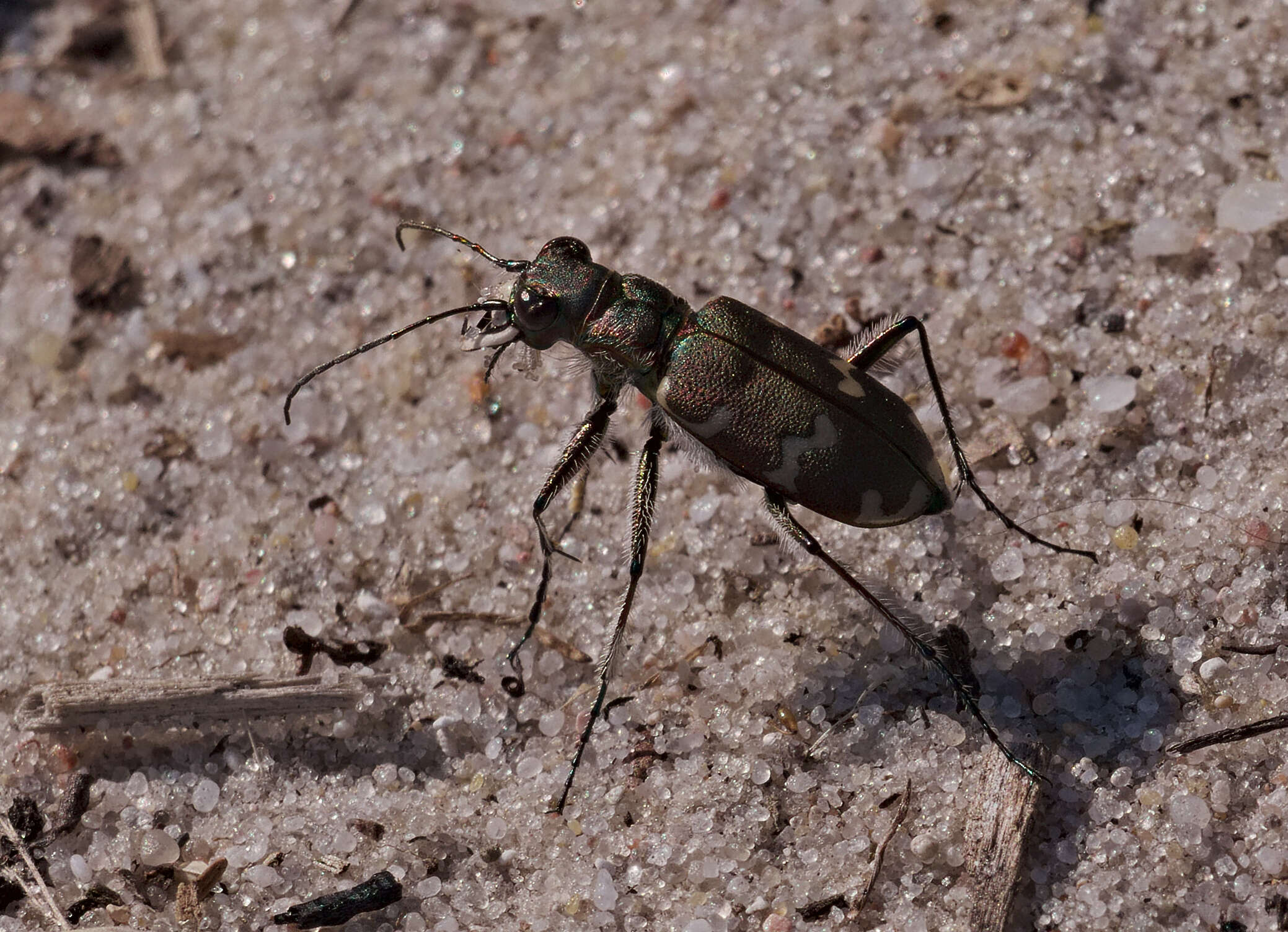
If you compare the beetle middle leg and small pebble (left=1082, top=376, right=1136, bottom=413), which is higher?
the beetle middle leg

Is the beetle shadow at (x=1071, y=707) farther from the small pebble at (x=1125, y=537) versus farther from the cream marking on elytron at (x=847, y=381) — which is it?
the cream marking on elytron at (x=847, y=381)

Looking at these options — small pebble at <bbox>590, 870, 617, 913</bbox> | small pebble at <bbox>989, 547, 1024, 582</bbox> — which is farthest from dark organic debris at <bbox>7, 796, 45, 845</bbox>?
small pebble at <bbox>989, 547, 1024, 582</bbox>

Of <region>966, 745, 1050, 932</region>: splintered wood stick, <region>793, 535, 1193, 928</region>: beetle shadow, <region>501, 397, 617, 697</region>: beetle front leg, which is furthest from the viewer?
<region>501, 397, 617, 697</region>: beetle front leg

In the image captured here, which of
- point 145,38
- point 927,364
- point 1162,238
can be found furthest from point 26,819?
point 1162,238

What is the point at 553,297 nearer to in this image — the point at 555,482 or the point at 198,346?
the point at 555,482

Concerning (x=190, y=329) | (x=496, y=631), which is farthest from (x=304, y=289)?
(x=496, y=631)

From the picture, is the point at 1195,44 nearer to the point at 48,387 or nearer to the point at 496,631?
the point at 496,631

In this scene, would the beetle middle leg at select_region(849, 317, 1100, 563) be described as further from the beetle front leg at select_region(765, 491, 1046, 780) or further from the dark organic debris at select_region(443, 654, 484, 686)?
the dark organic debris at select_region(443, 654, 484, 686)
